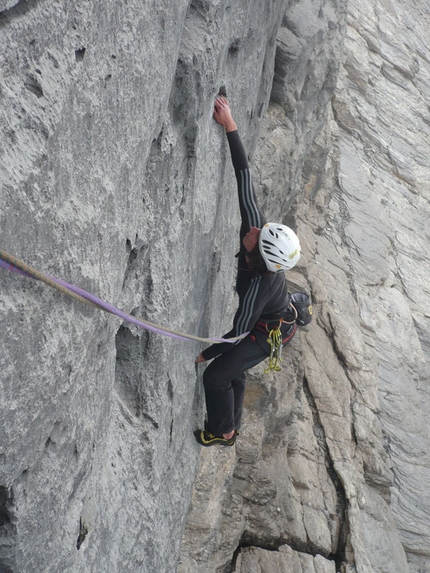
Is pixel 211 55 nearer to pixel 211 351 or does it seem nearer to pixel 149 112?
pixel 149 112

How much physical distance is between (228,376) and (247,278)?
1.06 meters

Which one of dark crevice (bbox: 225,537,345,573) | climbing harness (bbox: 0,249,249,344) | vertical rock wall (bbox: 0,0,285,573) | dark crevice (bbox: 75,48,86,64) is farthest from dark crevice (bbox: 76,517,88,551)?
dark crevice (bbox: 225,537,345,573)

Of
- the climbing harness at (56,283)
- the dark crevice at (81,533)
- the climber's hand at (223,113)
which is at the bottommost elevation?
the dark crevice at (81,533)

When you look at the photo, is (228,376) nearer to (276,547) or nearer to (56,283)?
(56,283)

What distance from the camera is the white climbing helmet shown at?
5551 millimetres

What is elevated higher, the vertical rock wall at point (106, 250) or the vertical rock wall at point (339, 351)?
the vertical rock wall at point (106, 250)

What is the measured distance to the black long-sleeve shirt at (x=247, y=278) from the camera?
235 inches

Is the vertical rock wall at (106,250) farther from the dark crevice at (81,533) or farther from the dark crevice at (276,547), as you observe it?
the dark crevice at (276,547)

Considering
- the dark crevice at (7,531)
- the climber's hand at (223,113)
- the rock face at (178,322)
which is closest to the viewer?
the rock face at (178,322)

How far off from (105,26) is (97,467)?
109 inches

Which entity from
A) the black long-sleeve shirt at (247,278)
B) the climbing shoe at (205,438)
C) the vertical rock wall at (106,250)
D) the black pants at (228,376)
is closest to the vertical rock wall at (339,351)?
the climbing shoe at (205,438)

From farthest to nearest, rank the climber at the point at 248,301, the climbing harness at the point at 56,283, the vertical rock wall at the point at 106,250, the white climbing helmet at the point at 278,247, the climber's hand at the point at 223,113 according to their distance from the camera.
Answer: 1. the climber's hand at the point at 223,113
2. the climber at the point at 248,301
3. the white climbing helmet at the point at 278,247
4. the vertical rock wall at the point at 106,250
5. the climbing harness at the point at 56,283

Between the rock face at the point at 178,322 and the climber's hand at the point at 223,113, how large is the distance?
120 millimetres

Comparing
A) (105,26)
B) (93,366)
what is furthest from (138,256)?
(105,26)
